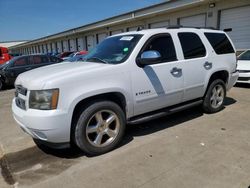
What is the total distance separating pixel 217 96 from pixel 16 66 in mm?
9901

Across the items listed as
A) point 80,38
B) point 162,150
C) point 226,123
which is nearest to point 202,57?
point 226,123

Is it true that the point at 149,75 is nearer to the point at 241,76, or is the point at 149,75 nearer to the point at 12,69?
the point at 241,76

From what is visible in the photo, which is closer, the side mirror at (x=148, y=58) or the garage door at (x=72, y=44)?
the side mirror at (x=148, y=58)

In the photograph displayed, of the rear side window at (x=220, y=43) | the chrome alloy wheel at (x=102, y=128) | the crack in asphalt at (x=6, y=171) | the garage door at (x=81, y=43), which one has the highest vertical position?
the garage door at (x=81, y=43)

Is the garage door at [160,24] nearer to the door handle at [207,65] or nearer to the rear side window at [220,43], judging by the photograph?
the rear side window at [220,43]

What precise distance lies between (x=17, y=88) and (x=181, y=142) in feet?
9.52

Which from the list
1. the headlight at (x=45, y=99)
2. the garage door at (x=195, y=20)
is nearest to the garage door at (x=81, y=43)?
the garage door at (x=195, y=20)

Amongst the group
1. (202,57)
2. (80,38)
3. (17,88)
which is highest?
(80,38)

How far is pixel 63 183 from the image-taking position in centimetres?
293

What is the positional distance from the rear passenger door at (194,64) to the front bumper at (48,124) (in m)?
2.50

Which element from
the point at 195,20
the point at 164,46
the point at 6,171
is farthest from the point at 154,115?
the point at 195,20

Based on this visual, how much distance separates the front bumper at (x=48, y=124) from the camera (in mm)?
3070

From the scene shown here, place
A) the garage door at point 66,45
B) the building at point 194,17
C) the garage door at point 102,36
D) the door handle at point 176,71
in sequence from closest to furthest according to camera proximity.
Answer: the door handle at point 176,71 → the building at point 194,17 → the garage door at point 102,36 → the garage door at point 66,45

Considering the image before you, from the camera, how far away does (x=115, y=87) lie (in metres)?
3.51
